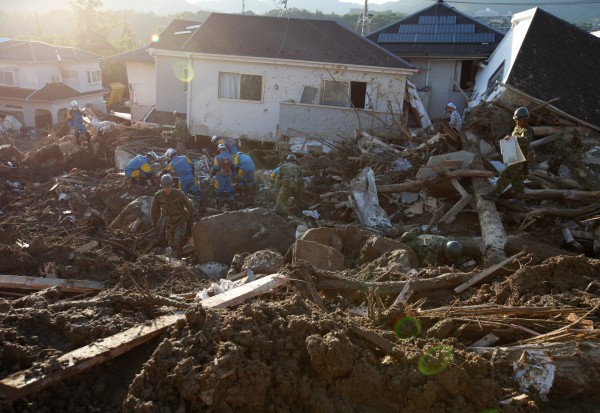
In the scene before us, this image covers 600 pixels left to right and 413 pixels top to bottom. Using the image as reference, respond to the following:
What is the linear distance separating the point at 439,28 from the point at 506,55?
5.94 meters

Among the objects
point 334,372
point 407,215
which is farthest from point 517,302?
point 407,215

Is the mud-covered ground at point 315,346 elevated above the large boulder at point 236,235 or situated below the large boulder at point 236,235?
above

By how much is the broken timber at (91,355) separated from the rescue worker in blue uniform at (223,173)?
6801 mm

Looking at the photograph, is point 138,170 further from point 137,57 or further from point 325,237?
point 137,57

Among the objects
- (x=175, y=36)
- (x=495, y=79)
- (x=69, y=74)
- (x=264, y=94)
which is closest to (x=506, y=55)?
(x=495, y=79)

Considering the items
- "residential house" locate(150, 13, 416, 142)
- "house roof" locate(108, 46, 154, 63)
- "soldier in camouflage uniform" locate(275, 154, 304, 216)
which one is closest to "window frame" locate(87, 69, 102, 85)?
"house roof" locate(108, 46, 154, 63)

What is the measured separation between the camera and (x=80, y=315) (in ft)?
14.6

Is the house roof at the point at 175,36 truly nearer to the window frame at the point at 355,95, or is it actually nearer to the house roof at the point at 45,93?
the window frame at the point at 355,95

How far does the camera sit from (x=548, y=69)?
1491 cm

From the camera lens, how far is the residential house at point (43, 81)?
1121 inches

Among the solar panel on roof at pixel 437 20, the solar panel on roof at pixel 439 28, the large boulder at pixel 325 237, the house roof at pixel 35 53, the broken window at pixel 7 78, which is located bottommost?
the large boulder at pixel 325 237

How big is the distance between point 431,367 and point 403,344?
0.38 metres

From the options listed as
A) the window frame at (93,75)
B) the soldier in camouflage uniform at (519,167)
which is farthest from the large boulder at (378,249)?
the window frame at (93,75)

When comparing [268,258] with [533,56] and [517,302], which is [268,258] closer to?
[517,302]
